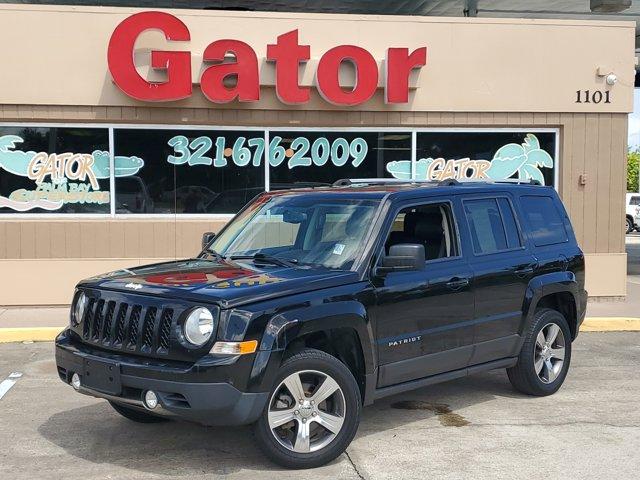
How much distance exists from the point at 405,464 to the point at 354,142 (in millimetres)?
7784

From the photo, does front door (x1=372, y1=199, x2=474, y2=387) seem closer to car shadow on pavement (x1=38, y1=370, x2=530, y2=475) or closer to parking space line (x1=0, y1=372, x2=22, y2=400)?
car shadow on pavement (x1=38, y1=370, x2=530, y2=475)

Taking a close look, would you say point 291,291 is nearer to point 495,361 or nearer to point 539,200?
point 495,361

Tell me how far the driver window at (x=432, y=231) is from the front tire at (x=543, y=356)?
1.23 meters

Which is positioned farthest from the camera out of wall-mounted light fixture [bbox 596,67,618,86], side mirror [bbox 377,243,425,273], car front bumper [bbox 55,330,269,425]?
wall-mounted light fixture [bbox 596,67,618,86]

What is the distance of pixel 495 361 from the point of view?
6.42 meters

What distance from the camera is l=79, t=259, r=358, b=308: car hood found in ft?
15.9

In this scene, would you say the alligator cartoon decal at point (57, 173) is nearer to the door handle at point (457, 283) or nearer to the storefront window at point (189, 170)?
the storefront window at point (189, 170)

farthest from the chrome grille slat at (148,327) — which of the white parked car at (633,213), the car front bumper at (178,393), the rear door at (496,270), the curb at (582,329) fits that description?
the white parked car at (633,213)

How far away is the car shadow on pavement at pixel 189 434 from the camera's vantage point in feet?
17.1

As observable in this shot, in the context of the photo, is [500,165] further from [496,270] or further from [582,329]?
[496,270]

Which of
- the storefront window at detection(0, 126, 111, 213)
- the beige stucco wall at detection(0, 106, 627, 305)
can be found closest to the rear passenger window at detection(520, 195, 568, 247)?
the beige stucco wall at detection(0, 106, 627, 305)

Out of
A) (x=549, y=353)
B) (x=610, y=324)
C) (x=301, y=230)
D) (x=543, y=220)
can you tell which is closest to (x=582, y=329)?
(x=610, y=324)

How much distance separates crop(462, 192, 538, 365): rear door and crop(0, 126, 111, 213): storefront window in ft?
23.3

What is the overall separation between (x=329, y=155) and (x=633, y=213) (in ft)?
91.8
